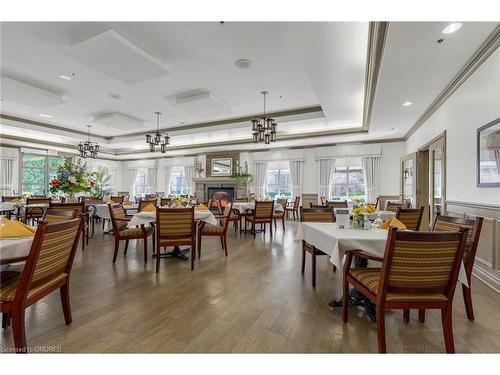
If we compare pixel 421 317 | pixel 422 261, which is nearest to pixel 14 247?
pixel 422 261

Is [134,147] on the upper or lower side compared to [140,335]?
upper

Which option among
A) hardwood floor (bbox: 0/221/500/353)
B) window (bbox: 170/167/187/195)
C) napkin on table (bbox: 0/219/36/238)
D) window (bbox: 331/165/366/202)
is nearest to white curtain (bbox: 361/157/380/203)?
window (bbox: 331/165/366/202)

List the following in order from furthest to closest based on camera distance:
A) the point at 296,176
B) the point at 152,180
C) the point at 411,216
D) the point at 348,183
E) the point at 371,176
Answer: the point at 152,180 → the point at 296,176 → the point at 348,183 → the point at 371,176 → the point at 411,216

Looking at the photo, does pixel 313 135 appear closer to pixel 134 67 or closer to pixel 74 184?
pixel 134 67

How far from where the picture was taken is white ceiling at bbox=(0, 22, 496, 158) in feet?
9.38

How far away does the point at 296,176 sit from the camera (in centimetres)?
937

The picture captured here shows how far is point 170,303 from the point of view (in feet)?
7.60

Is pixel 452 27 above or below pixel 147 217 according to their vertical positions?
above

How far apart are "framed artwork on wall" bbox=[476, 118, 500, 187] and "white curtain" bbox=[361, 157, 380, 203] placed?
521 centimetres

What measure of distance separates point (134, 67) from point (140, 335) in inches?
129

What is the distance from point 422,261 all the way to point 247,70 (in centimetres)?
361

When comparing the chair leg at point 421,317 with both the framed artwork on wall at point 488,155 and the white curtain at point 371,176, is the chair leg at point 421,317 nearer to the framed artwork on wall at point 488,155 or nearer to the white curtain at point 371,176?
the framed artwork on wall at point 488,155

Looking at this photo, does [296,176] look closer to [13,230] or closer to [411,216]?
[411,216]

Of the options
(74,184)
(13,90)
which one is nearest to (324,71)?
(74,184)
